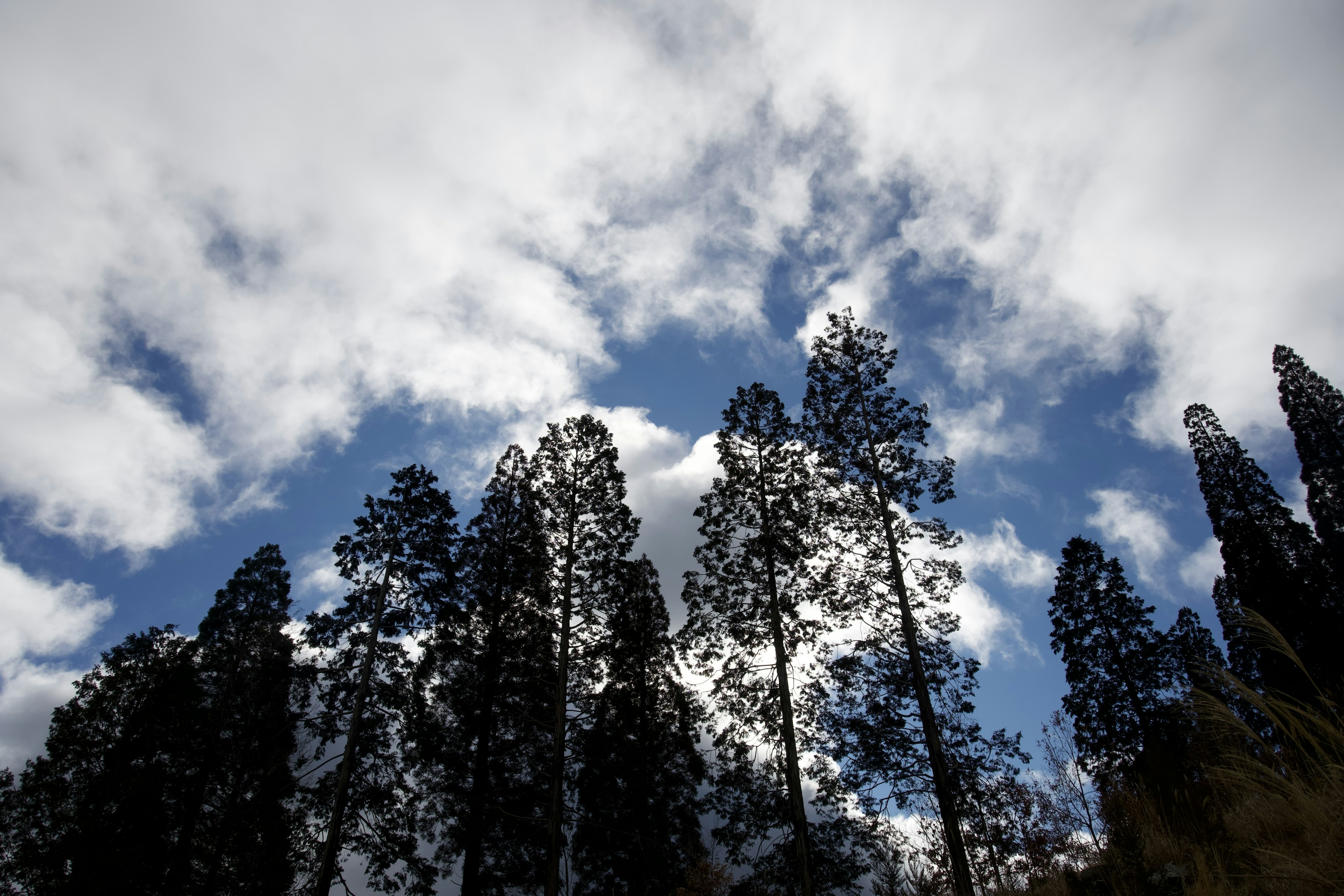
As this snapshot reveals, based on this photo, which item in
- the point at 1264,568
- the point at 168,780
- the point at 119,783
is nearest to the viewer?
the point at 119,783

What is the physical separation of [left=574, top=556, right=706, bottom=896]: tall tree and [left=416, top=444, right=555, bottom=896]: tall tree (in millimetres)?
2137

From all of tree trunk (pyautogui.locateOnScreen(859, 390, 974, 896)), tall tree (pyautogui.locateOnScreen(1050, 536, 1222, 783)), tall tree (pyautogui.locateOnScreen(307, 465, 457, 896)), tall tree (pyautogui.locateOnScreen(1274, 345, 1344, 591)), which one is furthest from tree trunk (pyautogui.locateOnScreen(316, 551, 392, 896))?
tall tree (pyautogui.locateOnScreen(1274, 345, 1344, 591))

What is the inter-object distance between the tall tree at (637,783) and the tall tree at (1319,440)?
109 feet

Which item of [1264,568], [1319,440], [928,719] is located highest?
[1319,440]

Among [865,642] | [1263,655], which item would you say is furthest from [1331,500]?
[865,642]

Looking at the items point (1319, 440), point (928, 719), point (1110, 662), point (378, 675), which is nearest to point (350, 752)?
point (378, 675)

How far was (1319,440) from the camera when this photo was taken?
32125 millimetres

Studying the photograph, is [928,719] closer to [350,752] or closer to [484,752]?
[484,752]

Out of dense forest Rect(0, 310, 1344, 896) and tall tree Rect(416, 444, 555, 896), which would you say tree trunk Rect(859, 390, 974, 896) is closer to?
dense forest Rect(0, 310, 1344, 896)

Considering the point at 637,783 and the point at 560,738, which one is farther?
the point at 637,783

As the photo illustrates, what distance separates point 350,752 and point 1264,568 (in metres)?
33.2

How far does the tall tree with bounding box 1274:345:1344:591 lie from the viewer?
3109 cm

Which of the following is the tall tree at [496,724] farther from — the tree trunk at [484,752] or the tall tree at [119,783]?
the tall tree at [119,783]

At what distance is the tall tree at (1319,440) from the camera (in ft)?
102
